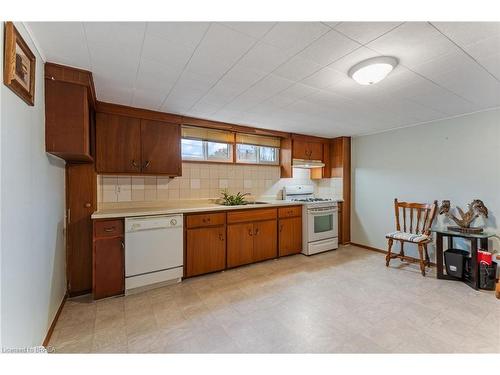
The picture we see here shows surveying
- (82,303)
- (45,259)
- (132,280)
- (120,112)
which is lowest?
(82,303)

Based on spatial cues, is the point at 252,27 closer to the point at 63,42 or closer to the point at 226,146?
the point at 63,42

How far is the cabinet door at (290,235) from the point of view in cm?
347

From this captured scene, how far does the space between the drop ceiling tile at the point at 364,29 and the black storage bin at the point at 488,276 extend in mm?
2760

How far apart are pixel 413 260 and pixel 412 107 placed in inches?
84.0

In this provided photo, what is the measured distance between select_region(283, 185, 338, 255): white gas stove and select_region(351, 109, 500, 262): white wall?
0.63 m

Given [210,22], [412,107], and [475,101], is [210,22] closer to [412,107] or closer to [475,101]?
[412,107]

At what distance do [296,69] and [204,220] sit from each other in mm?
1934

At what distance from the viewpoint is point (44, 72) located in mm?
1700

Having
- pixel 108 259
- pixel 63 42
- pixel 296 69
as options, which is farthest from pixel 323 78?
pixel 108 259

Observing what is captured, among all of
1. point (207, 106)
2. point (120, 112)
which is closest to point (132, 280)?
point (120, 112)

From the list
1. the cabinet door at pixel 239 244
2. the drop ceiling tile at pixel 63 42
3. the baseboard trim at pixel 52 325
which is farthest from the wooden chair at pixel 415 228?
the drop ceiling tile at pixel 63 42

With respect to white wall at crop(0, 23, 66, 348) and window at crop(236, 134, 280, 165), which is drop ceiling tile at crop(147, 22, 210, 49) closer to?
white wall at crop(0, 23, 66, 348)

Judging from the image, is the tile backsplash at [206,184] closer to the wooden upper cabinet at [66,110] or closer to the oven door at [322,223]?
the oven door at [322,223]

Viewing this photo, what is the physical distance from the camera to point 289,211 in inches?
140
